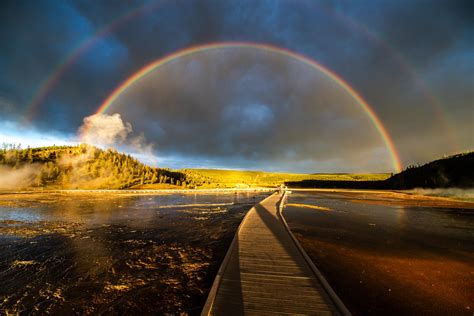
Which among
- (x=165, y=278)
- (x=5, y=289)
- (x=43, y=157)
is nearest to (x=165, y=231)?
(x=165, y=278)

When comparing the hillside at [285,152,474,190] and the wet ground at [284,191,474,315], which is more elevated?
the hillside at [285,152,474,190]

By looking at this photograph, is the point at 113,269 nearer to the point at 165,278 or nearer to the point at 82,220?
the point at 165,278

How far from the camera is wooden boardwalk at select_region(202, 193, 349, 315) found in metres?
6.04

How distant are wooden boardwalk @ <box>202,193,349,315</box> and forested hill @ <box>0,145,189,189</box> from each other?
76.0 meters

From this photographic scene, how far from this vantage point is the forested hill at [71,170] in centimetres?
7700

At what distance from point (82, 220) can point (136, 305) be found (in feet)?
60.9

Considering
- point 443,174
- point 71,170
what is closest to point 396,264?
point 443,174

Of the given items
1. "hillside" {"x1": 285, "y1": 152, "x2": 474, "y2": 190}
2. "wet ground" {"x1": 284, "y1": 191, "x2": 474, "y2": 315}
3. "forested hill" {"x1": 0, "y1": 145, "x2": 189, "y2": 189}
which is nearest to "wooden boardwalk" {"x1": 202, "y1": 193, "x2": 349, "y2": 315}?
"wet ground" {"x1": 284, "y1": 191, "x2": 474, "y2": 315}

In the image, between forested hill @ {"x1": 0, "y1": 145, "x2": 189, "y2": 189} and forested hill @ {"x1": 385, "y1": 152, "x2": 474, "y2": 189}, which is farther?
forested hill @ {"x1": 0, "y1": 145, "x2": 189, "y2": 189}

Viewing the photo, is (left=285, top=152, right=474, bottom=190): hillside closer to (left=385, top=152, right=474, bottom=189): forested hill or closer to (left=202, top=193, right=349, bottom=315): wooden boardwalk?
(left=385, top=152, right=474, bottom=189): forested hill

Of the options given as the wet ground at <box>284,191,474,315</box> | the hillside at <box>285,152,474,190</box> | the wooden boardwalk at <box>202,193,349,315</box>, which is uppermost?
the hillside at <box>285,152,474,190</box>

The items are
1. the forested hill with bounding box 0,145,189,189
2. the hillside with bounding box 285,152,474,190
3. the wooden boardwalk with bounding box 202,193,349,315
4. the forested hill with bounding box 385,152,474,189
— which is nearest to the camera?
the wooden boardwalk with bounding box 202,193,349,315

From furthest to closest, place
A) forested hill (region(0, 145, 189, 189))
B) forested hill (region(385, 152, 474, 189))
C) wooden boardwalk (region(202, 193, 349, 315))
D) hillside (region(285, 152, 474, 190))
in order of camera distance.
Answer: forested hill (region(0, 145, 189, 189)) → hillside (region(285, 152, 474, 190)) → forested hill (region(385, 152, 474, 189)) → wooden boardwalk (region(202, 193, 349, 315))

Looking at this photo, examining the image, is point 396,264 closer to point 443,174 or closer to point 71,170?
point 443,174
